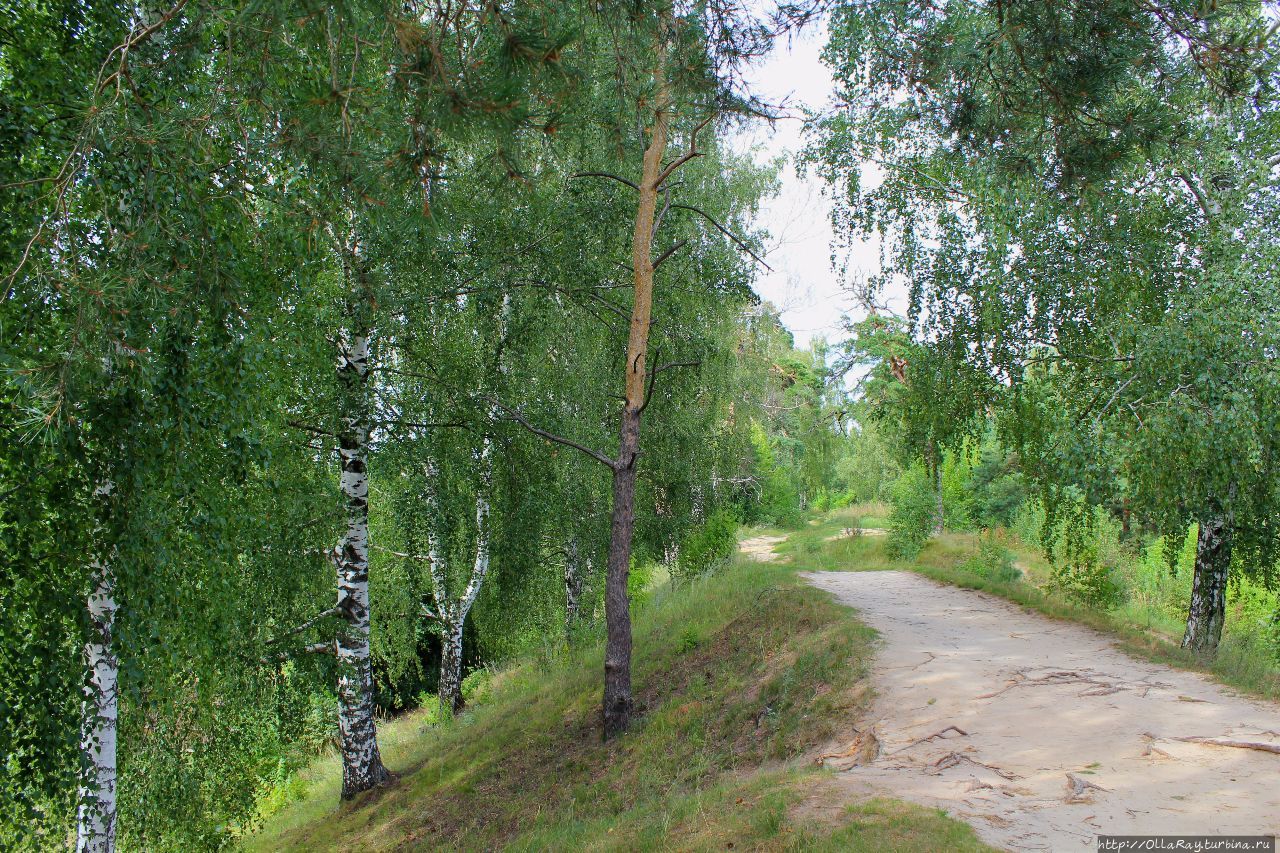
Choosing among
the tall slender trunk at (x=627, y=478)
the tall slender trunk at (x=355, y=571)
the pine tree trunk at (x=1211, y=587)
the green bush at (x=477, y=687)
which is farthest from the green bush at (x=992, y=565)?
the tall slender trunk at (x=355, y=571)

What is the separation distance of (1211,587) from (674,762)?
6202mm

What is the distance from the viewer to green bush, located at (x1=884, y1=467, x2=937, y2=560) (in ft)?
60.0

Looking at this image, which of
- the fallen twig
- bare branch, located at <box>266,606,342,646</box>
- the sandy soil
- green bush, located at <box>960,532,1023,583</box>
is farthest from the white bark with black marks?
green bush, located at <box>960,532,1023,583</box>

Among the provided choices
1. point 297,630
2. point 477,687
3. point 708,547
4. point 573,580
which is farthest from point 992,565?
point 297,630

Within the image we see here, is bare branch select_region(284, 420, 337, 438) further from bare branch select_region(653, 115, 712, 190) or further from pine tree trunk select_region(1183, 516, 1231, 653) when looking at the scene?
pine tree trunk select_region(1183, 516, 1231, 653)

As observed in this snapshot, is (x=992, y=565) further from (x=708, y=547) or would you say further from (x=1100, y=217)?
(x=1100, y=217)

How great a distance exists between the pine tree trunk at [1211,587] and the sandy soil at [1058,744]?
94 centimetres

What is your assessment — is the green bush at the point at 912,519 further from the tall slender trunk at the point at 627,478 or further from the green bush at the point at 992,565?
the tall slender trunk at the point at 627,478

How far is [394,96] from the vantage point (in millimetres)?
4195

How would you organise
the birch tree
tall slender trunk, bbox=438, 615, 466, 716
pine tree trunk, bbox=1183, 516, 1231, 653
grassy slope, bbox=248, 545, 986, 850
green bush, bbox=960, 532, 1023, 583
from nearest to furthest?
1. grassy slope, bbox=248, 545, 986, 850
2. the birch tree
3. pine tree trunk, bbox=1183, 516, 1231, 653
4. green bush, bbox=960, 532, 1023, 583
5. tall slender trunk, bbox=438, 615, 466, 716

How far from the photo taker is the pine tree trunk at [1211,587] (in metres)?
8.38

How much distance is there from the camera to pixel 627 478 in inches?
367

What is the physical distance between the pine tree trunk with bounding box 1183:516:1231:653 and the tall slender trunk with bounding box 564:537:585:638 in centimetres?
745

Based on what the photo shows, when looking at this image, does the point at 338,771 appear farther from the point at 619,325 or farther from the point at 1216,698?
the point at 1216,698
